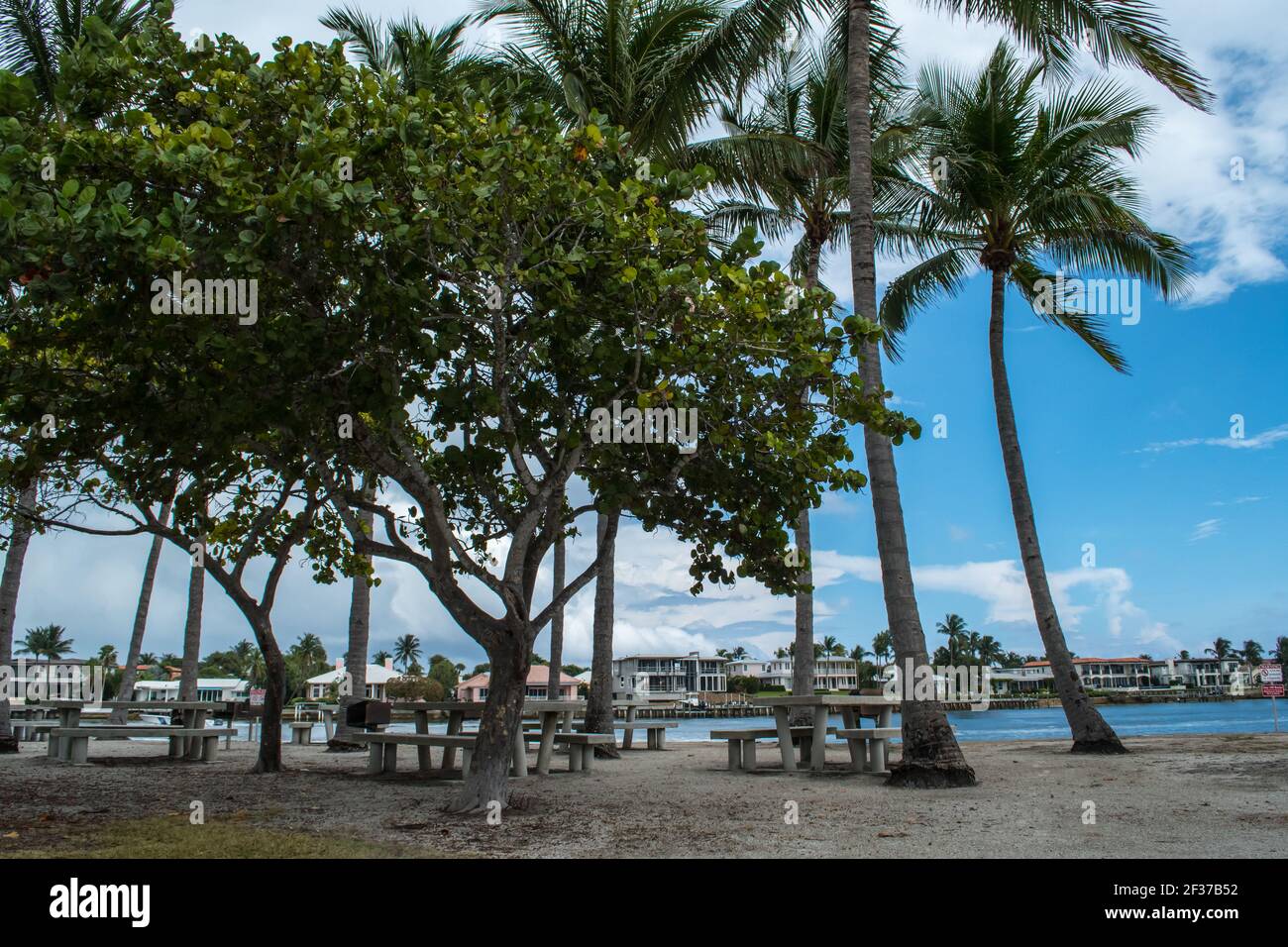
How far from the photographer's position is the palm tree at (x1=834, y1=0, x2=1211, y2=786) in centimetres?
1003

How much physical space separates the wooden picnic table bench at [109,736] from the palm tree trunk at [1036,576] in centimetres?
1278

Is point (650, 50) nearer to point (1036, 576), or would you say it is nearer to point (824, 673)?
point (1036, 576)

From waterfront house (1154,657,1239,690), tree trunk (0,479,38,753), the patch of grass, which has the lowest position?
waterfront house (1154,657,1239,690)

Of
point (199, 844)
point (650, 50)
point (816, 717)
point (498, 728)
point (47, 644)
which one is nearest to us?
point (199, 844)

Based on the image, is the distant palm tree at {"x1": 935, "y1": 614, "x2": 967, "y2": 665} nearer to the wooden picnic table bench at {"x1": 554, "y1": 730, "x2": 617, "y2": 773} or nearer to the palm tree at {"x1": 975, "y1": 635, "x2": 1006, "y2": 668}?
the palm tree at {"x1": 975, "y1": 635, "x2": 1006, "y2": 668}

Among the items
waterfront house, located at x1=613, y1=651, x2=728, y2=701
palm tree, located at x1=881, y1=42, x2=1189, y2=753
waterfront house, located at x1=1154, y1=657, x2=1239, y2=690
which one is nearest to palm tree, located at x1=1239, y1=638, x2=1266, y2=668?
waterfront house, located at x1=1154, y1=657, x2=1239, y2=690

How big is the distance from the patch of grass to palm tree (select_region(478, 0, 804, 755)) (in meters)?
7.80

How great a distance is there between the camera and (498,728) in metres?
8.16

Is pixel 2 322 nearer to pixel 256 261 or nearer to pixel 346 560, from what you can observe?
pixel 256 261

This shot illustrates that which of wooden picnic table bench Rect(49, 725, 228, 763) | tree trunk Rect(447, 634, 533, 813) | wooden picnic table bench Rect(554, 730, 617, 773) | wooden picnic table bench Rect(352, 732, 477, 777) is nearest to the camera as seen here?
tree trunk Rect(447, 634, 533, 813)

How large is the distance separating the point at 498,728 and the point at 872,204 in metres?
Result: 8.30

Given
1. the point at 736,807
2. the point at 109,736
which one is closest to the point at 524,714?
the point at 736,807

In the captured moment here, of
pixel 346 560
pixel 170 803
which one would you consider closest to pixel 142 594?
pixel 346 560

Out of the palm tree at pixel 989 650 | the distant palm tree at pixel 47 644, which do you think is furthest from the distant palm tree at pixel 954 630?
the distant palm tree at pixel 47 644
